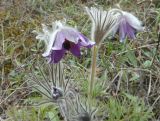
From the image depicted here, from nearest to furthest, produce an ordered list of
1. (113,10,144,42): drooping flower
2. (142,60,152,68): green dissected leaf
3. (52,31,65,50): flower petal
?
(52,31,65,50): flower petal → (113,10,144,42): drooping flower → (142,60,152,68): green dissected leaf

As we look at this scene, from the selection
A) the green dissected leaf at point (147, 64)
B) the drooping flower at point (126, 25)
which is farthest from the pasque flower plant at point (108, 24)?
the green dissected leaf at point (147, 64)

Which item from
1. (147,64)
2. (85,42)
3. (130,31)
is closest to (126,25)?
(130,31)

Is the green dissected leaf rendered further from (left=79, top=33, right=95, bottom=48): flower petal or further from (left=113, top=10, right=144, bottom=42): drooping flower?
(left=79, top=33, right=95, bottom=48): flower petal

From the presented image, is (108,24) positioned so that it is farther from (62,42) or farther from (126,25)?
(62,42)

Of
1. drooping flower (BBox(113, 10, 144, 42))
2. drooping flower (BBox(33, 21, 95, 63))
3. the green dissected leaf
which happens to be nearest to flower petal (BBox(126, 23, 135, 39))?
drooping flower (BBox(113, 10, 144, 42))

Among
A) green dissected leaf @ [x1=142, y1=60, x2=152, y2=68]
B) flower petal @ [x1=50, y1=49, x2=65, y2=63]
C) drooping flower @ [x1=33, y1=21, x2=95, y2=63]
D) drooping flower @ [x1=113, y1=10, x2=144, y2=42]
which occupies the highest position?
drooping flower @ [x1=113, y1=10, x2=144, y2=42]

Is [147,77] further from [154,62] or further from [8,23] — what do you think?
[8,23]

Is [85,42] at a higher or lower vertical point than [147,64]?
higher

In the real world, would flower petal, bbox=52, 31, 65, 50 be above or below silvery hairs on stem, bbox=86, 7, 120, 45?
below
